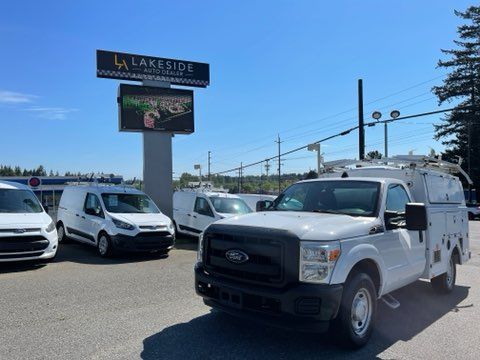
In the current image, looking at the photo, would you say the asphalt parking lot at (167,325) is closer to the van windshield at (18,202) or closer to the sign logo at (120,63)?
the van windshield at (18,202)

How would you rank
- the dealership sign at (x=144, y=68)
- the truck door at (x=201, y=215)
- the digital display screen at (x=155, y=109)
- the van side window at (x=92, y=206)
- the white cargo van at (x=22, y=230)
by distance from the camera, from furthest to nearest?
the dealership sign at (x=144, y=68) < the digital display screen at (x=155, y=109) < the truck door at (x=201, y=215) < the van side window at (x=92, y=206) < the white cargo van at (x=22, y=230)

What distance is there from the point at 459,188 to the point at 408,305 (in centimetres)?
334

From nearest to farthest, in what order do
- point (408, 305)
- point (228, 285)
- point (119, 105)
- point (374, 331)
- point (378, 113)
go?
point (228, 285) < point (374, 331) < point (408, 305) < point (119, 105) < point (378, 113)

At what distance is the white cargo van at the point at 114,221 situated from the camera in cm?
1184

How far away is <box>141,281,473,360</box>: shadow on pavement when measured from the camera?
4953 millimetres

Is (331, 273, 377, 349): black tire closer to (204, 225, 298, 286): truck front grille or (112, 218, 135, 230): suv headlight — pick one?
(204, 225, 298, 286): truck front grille

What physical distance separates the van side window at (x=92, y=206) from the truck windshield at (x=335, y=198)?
735cm

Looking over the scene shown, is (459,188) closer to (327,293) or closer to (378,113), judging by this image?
(327,293)

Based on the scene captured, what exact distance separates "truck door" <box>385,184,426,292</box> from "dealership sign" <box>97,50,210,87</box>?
13711 mm

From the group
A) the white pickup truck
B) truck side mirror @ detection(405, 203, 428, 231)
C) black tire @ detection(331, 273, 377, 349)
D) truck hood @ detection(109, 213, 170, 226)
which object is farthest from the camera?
truck hood @ detection(109, 213, 170, 226)

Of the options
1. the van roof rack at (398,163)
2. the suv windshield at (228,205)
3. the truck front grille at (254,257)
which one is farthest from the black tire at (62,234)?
the truck front grille at (254,257)

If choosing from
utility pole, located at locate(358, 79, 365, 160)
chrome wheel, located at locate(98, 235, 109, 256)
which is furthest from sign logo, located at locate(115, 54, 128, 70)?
utility pole, located at locate(358, 79, 365, 160)

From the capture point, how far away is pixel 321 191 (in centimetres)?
662

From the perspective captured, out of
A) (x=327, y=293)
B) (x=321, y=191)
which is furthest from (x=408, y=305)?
(x=327, y=293)
